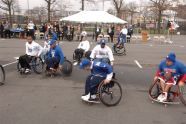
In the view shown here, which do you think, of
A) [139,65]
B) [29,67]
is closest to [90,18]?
[139,65]

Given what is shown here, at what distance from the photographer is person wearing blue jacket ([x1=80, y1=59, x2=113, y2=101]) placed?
24.9 feet

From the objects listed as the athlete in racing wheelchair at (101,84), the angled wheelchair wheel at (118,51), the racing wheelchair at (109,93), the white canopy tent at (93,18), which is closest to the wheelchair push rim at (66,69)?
the athlete in racing wheelchair at (101,84)

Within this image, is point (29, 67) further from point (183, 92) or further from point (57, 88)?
point (183, 92)

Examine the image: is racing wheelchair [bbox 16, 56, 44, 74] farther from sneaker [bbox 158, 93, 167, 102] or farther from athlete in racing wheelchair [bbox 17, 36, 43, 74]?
sneaker [bbox 158, 93, 167, 102]

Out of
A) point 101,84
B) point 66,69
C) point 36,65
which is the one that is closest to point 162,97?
point 101,84

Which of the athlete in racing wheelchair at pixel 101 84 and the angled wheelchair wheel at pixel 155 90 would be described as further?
the angled wheelchair wheel at pixel 155 90

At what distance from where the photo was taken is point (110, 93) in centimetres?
771

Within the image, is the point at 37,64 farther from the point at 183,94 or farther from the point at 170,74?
the point at 183,94

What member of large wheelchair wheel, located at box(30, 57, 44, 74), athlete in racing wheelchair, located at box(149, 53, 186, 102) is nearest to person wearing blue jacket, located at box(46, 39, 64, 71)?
large wheelchair wheel, located at box(30, 57, 44, 74)

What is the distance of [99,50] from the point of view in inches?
365

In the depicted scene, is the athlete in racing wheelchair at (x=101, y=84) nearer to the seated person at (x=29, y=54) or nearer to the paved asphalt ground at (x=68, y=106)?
the paved asphalt ground at (x=68, y=106)

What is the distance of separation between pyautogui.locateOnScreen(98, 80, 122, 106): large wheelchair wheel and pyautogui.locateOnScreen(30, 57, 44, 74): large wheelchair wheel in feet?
15.1

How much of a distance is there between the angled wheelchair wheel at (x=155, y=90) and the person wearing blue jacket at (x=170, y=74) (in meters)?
0.14

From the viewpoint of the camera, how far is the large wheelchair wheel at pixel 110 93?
7.47 metres
